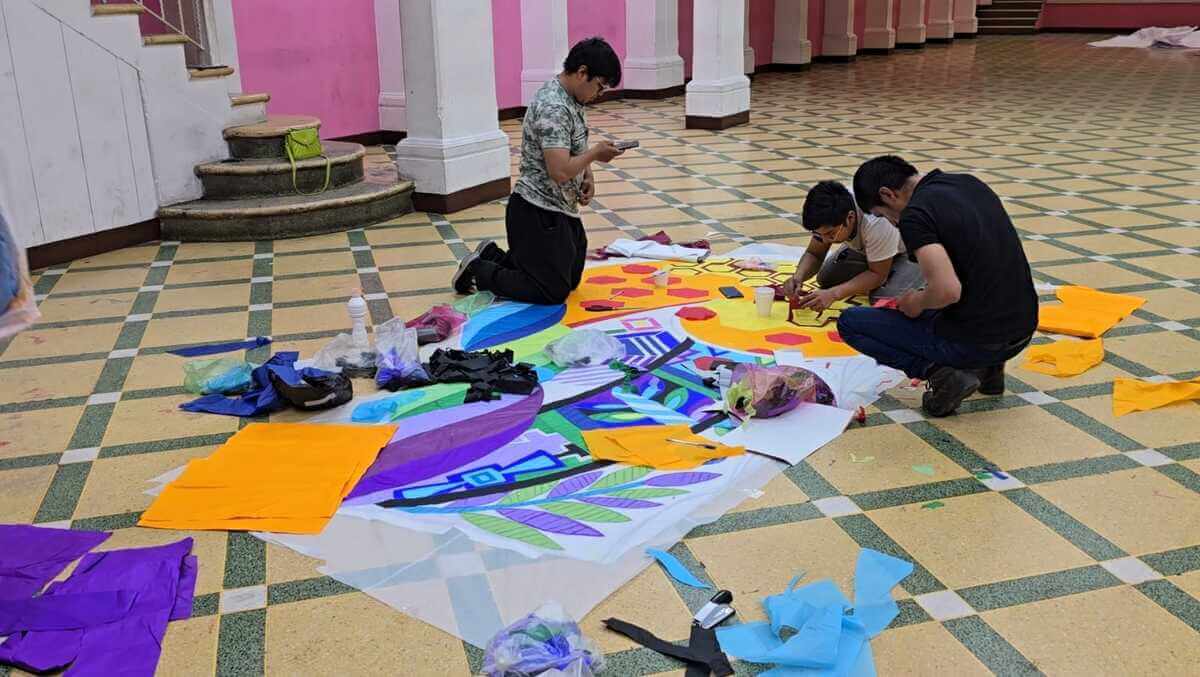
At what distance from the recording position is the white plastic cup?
420 centimetres

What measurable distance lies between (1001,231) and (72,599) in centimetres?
274

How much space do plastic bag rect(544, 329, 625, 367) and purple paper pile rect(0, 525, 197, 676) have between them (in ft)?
5.11

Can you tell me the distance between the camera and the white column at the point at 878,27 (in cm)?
1820

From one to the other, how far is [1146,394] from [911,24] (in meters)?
17.7

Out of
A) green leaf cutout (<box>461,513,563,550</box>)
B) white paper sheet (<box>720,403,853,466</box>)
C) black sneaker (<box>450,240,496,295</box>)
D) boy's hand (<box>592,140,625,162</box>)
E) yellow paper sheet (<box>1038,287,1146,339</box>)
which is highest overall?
boy's hand (<box>592,140,625,162</box>)

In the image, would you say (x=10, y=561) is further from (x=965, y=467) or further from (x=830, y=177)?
(x=830, y=177)

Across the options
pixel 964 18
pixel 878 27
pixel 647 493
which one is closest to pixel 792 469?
pixel 647 493

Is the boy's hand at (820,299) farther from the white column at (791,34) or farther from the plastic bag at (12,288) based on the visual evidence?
the white column at (791,34)

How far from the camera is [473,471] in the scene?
2.92 meters

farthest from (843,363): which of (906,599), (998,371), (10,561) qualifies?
(10,561)

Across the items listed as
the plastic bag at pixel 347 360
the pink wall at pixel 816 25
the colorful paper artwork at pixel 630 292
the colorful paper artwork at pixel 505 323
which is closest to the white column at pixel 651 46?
the pink wall at pixel 816 25

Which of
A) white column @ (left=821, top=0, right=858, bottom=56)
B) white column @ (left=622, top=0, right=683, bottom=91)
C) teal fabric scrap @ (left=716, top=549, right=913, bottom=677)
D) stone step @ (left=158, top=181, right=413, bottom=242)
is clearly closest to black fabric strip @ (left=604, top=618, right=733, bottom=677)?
teal fabric scrap @ (left=716, top=549, right=913, bottom=677)

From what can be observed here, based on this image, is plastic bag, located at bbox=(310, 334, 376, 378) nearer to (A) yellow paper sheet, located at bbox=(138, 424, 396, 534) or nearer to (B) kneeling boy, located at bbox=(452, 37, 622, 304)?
(A) yellow paper sheet, located at bbox=(138, 424, 396, 534)

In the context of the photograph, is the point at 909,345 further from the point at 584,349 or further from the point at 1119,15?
the point at 1119,15
